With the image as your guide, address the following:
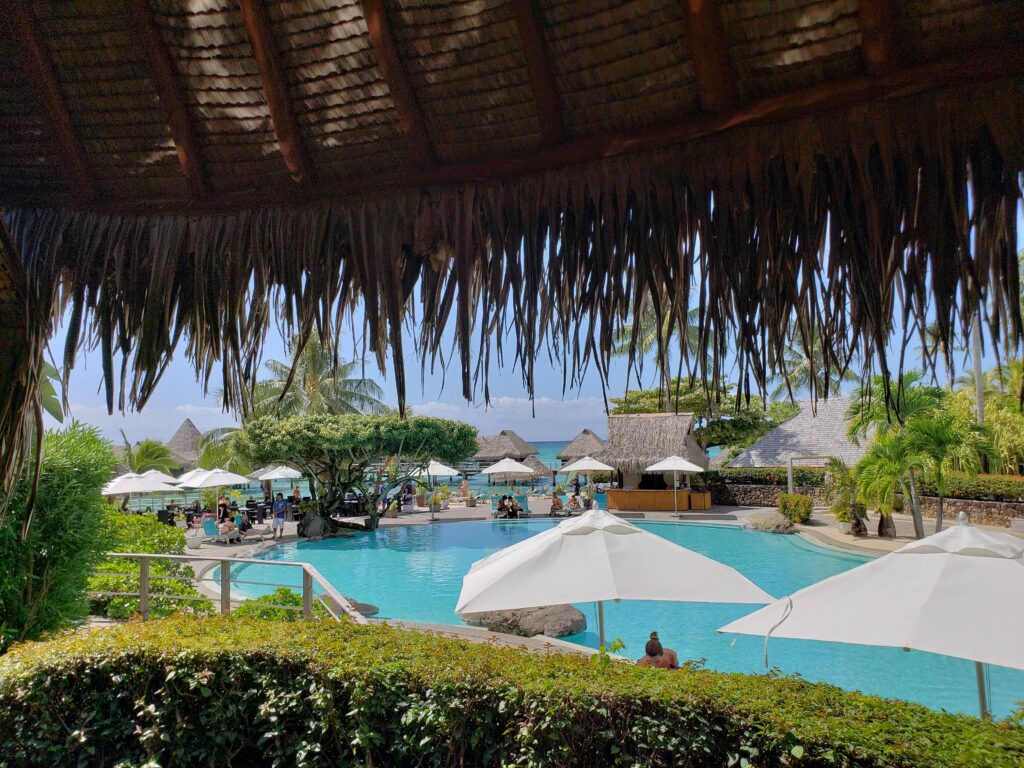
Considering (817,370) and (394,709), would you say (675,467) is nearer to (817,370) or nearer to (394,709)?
(394,709)

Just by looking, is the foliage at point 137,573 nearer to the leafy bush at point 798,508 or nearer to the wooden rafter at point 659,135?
the wooden rafter at point 659,135

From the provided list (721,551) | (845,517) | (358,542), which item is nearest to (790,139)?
(721,551)

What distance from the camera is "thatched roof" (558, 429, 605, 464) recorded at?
Answer: 31.5 metres

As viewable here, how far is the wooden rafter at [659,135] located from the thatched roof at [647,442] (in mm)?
20514

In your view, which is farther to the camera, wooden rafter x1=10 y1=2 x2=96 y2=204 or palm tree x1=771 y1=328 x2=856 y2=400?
wooden rafter x1=10 y1=2 x2=96 y2=204

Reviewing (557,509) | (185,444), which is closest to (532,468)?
(557,509)

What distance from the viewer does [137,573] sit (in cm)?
813

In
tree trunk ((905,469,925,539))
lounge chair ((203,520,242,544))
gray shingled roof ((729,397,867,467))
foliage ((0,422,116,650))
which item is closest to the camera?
foliage ((0,422,116,650))

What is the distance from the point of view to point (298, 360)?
65.1 inches

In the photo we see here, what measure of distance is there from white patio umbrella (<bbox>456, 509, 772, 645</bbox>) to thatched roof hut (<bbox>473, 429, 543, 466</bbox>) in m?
29.3

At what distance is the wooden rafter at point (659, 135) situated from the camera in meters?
1.26

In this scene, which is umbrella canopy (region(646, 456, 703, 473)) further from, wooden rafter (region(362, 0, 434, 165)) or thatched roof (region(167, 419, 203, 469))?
thatched roof (region(167, 419, 203, 469))

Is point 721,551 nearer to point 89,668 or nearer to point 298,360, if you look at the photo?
point 89,668

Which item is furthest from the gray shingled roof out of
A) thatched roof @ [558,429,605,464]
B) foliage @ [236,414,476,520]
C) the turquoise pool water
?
thatched roof @ [558,429,605,464]
